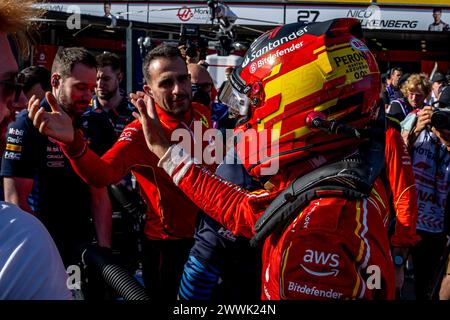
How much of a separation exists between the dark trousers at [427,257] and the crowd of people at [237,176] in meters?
0.15

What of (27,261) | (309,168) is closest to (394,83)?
(309,168)

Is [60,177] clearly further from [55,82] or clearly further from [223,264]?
[223,264]

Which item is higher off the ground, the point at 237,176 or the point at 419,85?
the point at 419,85

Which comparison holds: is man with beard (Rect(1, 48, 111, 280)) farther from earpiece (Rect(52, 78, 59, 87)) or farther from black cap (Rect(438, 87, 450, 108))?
black cap (Rect(438, 87, 450, 108))

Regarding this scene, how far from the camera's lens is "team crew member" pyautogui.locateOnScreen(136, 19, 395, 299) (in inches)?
58.4

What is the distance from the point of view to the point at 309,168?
1736 mm

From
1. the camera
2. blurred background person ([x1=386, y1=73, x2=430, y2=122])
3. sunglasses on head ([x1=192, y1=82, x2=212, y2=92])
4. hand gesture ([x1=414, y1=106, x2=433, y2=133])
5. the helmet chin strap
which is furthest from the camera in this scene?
blurred background person ([x1=386, y1=73, x2=430, y2=122])

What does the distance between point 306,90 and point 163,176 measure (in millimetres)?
1553

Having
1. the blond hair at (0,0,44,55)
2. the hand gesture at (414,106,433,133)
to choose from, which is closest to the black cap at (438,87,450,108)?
the hand gesture at (414,106,433,133)

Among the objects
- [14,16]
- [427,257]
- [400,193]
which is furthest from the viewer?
[427,257]

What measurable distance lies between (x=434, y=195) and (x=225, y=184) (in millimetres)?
2835

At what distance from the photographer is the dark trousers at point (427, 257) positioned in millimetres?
4297

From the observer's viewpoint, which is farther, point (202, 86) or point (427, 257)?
point (202, 86)
